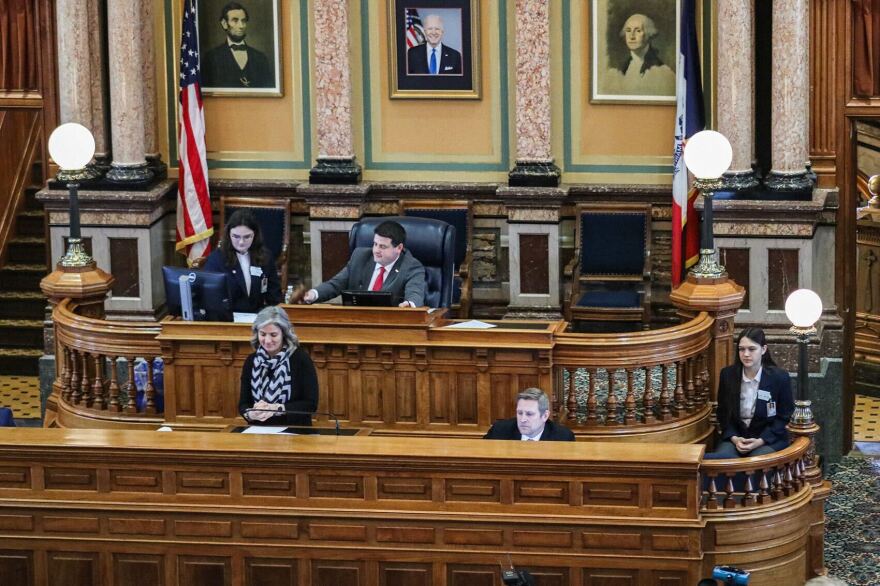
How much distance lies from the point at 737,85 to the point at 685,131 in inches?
19.5

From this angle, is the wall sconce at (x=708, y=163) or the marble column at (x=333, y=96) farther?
the marble column at (x=333, y=96)

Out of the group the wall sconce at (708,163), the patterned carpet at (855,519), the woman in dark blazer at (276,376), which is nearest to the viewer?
the woman in dark blazer at (276,376)

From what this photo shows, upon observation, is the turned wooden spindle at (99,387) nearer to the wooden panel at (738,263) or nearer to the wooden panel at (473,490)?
the wooden panel at (473,490)

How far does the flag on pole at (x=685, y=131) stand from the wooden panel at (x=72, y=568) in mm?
4928

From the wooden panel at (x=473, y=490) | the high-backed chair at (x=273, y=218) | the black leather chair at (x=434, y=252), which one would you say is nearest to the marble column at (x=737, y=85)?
the black leather chair at (x=434, y=252)

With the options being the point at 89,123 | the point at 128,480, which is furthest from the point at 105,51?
the point at 128,480

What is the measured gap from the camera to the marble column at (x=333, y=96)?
13.5 m

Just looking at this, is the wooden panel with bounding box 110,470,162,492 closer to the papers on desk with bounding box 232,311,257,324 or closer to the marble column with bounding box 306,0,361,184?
the papers on desk with bounding box 232,311,257,324

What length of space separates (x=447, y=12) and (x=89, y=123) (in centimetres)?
259

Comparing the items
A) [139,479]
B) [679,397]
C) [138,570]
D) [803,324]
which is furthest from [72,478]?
→ [803,324]

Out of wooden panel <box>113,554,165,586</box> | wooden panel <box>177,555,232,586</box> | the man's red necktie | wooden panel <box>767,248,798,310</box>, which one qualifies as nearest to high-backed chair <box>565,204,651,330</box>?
wooden panel <box>767,248,798,310</box>

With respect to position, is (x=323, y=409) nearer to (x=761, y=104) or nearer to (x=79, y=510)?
(x=79, y=510)

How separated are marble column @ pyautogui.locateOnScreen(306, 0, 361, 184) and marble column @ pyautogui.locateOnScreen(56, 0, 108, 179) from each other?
60.6 inches

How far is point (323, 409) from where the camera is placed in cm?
1102
